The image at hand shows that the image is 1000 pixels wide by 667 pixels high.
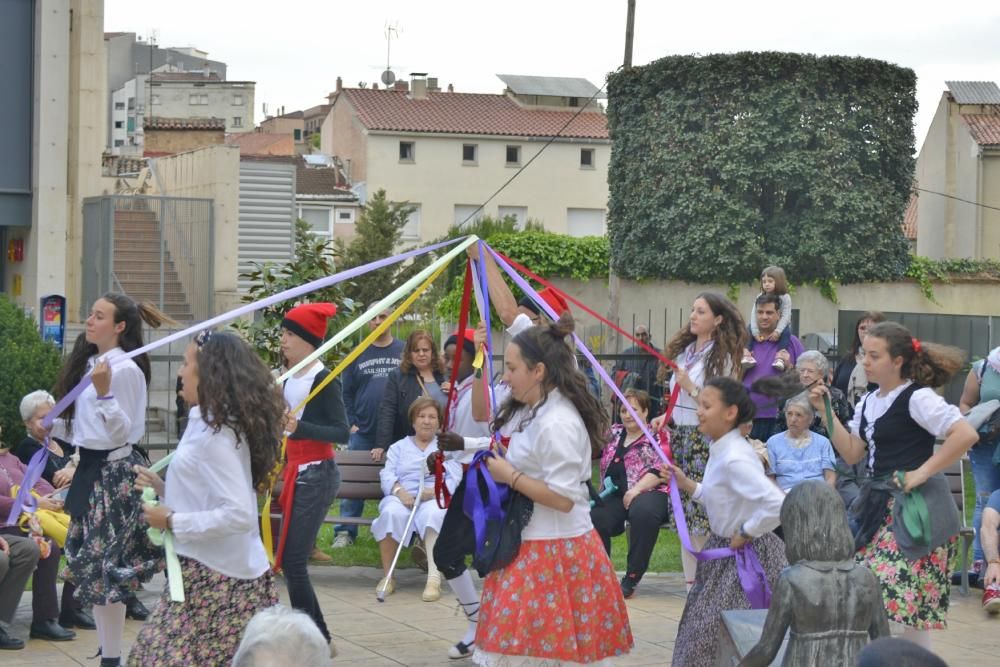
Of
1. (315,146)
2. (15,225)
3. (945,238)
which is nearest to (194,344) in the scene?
(15,225)

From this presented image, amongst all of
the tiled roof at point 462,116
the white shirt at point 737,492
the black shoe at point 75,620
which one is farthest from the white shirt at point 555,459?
the tiled roof at point 462,116

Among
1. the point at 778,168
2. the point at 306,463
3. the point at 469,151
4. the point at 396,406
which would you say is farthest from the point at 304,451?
the point at 469,151

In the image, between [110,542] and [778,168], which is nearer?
[110,542]

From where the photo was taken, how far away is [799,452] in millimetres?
9406

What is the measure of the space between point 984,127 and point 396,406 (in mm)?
30431

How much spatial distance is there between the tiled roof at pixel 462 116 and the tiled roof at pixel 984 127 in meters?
20.7

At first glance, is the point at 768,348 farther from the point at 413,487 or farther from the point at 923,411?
the point at 923,411

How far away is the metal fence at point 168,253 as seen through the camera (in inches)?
843

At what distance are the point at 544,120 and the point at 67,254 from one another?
38059 millimetres

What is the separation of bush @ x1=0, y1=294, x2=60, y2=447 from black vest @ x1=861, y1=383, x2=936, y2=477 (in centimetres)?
717

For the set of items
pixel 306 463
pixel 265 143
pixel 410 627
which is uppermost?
pixel 265 143

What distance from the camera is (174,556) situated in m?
4.93

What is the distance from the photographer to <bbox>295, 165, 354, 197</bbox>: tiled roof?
5300cm

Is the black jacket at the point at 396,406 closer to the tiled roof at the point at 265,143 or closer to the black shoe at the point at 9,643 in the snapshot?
the black shoe at the point at 9,643
